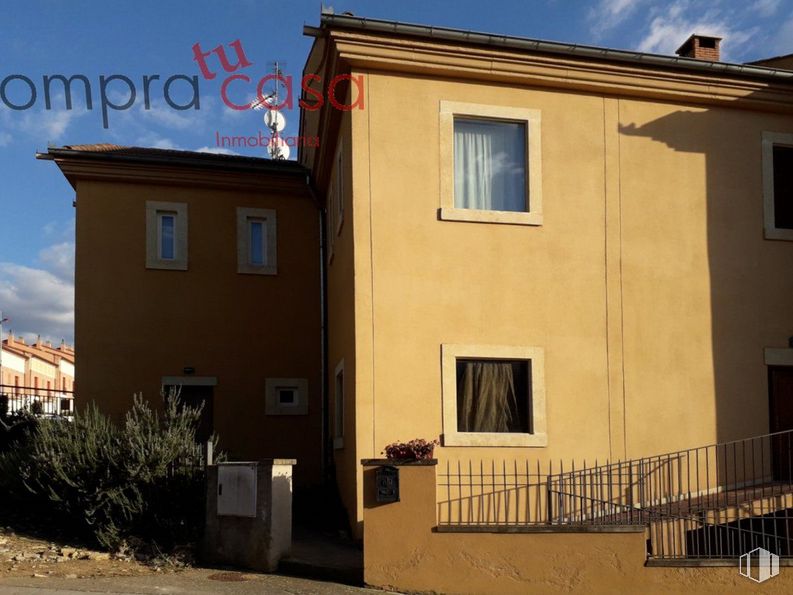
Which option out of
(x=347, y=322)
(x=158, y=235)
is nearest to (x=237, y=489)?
(x=347, y=322)

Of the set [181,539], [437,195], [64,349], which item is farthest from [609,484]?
[64,349]

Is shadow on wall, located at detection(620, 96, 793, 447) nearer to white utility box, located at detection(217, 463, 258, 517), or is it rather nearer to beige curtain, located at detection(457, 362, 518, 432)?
beige curtain, located at detection(457, 362, 518, 432)

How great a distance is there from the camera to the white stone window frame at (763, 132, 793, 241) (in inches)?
482

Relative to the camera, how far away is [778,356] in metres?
12.1

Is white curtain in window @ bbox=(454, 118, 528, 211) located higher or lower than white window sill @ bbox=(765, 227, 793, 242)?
higher

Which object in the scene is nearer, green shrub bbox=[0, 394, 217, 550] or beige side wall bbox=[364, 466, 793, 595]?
beige side wall bbox=[364, 466, 793, 595]

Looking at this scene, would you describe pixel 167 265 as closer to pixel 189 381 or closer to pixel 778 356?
pixel 189 381

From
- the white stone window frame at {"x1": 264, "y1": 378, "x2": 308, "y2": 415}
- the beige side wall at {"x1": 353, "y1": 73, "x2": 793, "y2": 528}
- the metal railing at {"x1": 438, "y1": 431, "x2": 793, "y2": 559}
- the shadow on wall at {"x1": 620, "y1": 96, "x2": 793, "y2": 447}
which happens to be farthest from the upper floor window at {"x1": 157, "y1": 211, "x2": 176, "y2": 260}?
the shadow on wall at {"x1": 620, "y1": 96, "x2": 793, "y2": 447}

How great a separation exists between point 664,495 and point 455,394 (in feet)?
10.3

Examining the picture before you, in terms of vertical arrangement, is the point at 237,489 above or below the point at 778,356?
below

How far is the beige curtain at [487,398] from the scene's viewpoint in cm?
1101

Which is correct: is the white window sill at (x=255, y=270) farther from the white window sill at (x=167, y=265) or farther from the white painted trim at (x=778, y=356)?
the white painted trim at (x=778, y=356)

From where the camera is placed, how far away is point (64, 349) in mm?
68000

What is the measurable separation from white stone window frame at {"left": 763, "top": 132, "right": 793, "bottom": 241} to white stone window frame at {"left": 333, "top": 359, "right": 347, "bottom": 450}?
6.47 meters
